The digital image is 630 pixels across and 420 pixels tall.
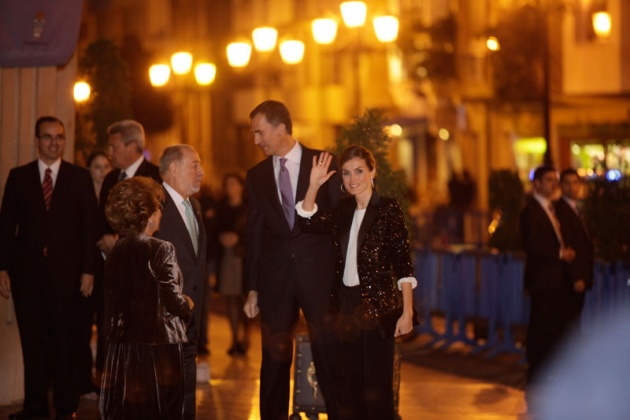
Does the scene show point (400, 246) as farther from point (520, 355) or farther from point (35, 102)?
point (520, 355)

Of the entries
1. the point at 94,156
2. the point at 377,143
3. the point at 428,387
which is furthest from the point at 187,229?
the point at 428,387

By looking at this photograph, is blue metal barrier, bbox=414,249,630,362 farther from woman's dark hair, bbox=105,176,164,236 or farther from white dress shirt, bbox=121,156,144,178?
woman's dark hair, bbox=105,176,164,236

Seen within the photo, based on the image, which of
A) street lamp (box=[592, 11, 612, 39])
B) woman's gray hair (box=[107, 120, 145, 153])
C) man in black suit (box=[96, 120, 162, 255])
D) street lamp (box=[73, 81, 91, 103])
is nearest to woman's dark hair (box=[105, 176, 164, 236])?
man in black suit (box=[96, 120, 162, 255])

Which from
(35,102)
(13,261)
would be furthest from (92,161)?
(13,261)

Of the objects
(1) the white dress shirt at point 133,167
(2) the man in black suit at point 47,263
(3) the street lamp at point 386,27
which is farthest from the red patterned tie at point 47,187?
(3) the street lamp at point 386,27

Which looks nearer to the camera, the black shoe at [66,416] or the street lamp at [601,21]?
the black shoe at [66,416]

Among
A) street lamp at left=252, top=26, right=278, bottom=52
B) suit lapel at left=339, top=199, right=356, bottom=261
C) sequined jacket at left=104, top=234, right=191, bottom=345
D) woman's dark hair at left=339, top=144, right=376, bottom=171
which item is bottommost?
sequined jacket at left=104, top=234, right=191, bottom=345

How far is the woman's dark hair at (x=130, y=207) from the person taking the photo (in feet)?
26.9

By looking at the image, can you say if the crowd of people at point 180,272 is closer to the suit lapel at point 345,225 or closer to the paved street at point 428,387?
the suit lapel at point 345,225

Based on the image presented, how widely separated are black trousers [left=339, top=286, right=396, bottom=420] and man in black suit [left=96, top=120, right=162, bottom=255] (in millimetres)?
2546

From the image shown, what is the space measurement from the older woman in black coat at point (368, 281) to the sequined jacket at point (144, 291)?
1231 millimetres

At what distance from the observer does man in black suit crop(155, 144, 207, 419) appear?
30.5 feet

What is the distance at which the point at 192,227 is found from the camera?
948 cm

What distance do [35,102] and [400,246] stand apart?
4195 mm
